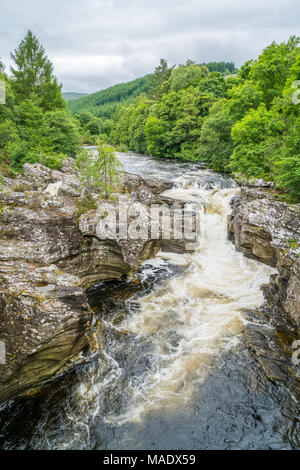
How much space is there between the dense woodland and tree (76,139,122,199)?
109 centimetres

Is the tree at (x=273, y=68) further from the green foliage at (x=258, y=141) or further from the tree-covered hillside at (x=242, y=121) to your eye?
the green foliage at (x=258, y=141)

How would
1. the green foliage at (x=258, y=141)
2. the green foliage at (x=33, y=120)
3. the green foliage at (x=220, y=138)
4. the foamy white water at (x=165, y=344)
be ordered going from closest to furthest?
the foamy white water at (x=165, y=344)
the green foliage at (x=258, y=141)
the green foliage at (x=33, y=120)
the green foliage at (x=220, y=138)

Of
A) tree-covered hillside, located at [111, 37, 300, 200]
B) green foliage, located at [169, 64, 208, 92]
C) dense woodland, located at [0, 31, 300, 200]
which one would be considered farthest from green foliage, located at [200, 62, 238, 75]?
dense woodland, located at [0, 31, 300, 200]

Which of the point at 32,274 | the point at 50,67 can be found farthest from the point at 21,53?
the point at 32,274

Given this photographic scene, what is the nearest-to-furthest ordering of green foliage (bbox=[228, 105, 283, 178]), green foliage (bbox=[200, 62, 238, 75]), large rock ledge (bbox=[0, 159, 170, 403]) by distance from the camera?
large rock ledge (bbox=[0, 159, 170, 403])
green foliage (bbox=[228, 105, 283, 178])
green foliage (bbox=[200, 62, 238, 75])

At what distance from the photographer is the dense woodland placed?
15.7 m

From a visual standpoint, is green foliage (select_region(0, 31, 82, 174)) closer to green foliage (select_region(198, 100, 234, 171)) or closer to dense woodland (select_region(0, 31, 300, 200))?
dense woodland (select_region(0, 31, 300, 200))

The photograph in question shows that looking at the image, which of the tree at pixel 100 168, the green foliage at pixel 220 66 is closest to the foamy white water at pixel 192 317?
the tree at pixel 100 168

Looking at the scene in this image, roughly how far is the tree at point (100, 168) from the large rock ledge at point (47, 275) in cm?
82

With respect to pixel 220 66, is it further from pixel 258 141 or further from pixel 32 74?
pixel 258 141

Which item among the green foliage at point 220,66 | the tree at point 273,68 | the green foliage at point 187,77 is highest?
the green foliage at point 220,66

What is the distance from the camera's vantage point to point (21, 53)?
3020 cm

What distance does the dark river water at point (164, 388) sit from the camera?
20.8 ft

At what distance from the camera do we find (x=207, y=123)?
3186 centimetres
